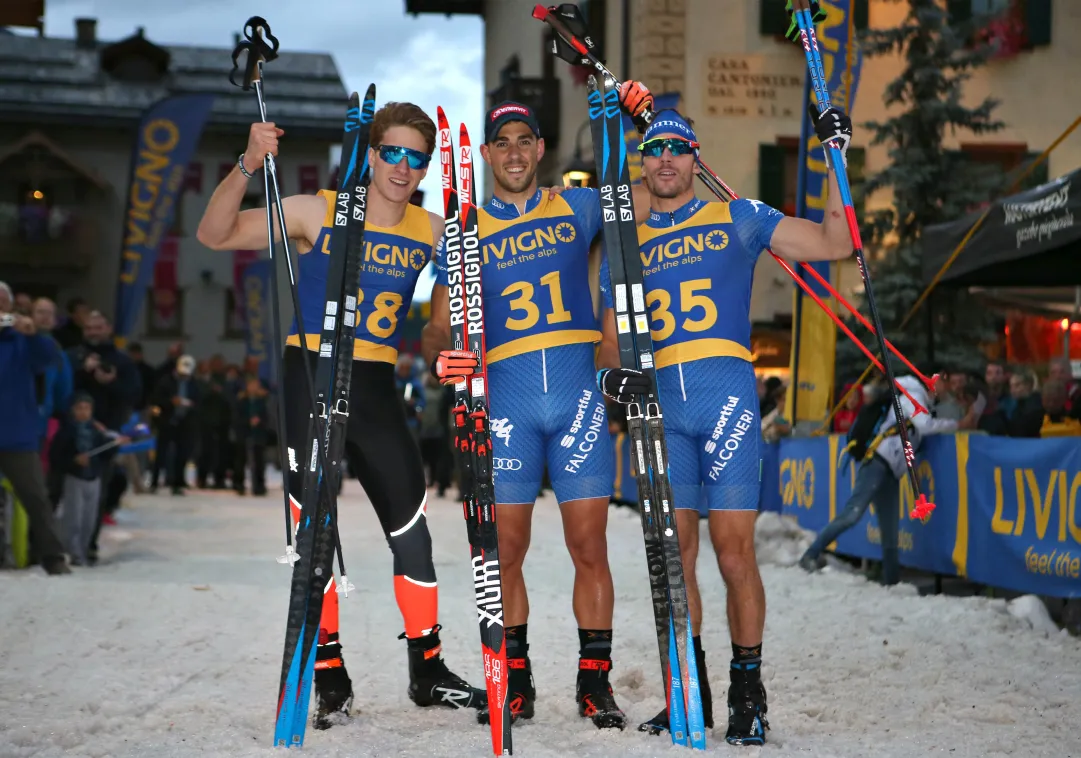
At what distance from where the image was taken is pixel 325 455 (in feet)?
16.2

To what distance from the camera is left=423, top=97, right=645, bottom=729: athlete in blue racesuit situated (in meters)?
5.15

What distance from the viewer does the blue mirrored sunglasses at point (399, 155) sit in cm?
541

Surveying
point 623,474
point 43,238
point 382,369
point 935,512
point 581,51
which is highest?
point 43,238

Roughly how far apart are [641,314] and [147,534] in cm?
1002

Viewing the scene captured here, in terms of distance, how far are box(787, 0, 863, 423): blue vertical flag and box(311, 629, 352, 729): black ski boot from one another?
8.64 m

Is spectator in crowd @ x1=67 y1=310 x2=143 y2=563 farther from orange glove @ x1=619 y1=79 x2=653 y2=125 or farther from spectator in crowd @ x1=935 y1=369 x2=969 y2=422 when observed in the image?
orange glove @ x1=619 y1=79 x2=653 y2=125

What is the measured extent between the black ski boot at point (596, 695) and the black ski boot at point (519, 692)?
0.20 m

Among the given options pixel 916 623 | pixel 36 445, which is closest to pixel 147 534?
pixel 36 445

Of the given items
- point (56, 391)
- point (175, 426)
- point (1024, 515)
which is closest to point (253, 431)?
point (175, 426)

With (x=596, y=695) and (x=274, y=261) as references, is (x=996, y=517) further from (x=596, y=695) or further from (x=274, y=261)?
(x=274, y=261)

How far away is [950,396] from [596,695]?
21.8 feet

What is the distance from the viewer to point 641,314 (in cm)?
494

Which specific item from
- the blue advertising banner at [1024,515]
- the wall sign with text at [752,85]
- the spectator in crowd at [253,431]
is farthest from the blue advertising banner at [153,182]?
the blue advertising banner at [1024,515]

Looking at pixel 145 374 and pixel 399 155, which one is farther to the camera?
pixel 145 374
